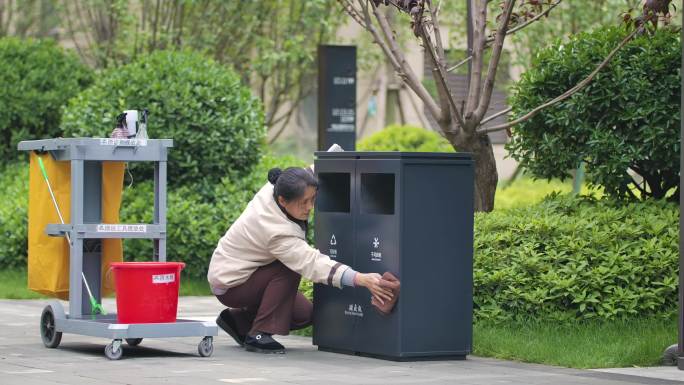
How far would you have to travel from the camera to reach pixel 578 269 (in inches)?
383

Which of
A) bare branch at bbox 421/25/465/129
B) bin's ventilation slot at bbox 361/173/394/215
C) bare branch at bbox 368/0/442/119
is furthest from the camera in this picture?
bare branch at bbox 368/0/442/119

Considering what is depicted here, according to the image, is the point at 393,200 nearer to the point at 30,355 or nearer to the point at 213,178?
the point at 30,355

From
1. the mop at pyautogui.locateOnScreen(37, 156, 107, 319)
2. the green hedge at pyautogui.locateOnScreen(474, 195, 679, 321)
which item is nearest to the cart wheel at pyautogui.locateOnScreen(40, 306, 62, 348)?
the mop at pyautogui.locateOnScreen(37, 156, 107, 319)

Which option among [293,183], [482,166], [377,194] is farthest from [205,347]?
[482,166]

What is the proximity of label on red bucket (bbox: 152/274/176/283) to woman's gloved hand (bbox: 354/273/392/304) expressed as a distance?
1.18 m

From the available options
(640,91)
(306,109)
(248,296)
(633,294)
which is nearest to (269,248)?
(248,296)

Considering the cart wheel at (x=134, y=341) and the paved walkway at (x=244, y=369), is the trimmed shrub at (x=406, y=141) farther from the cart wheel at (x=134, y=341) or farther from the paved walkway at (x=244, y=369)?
the cart wheel at (x=134, y=341)

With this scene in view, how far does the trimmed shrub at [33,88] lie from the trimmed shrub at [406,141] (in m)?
6.66

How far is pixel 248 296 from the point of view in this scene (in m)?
8.90

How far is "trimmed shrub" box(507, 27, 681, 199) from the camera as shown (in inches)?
419

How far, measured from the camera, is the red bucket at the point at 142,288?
8.47 meters

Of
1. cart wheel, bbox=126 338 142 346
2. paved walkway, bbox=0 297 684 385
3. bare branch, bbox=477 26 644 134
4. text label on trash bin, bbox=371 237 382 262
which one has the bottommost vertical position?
paved walkway, bbox=0 297 684 385

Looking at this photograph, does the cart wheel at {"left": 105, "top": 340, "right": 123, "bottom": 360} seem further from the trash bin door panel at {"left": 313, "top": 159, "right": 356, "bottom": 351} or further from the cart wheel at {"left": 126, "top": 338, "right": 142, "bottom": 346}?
the trash bin door panel at {"left": 313, "top": 159, "right": 356, "bottom": 351}

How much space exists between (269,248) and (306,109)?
2080cm
